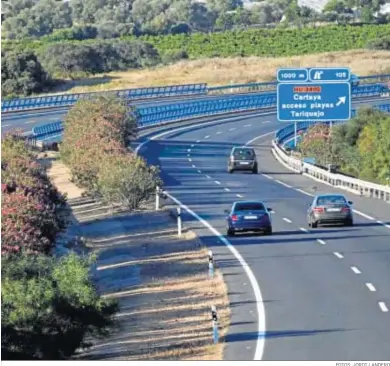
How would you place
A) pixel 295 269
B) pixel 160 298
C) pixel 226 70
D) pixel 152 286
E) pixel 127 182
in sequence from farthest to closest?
1. pixel 226 70
2. pixel 127 182
3. pixel 295 269
4. pixel 152 286
5. pixel 160 298

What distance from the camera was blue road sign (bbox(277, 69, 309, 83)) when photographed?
61438mm

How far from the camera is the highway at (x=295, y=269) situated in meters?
23.8

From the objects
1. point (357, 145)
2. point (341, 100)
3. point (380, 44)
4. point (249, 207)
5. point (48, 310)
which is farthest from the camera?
point (380, 44)

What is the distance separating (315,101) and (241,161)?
23.5 feet

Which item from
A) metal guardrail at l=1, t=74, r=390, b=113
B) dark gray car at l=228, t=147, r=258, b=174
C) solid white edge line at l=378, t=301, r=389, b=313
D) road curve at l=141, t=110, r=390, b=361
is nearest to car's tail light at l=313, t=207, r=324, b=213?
road curve at l=141, t=110, r=390, b=361

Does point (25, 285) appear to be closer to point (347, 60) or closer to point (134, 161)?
point (134, 161)

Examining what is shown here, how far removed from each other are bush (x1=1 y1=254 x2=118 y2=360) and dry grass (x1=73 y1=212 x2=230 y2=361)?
0.68 m

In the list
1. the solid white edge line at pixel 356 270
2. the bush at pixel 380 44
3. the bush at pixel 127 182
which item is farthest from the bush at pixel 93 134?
the bush at pixel 380 44

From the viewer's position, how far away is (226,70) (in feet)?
346

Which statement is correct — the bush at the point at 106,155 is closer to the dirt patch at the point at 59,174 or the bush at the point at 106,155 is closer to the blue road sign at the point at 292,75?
the dirt patch at the point at 59,174

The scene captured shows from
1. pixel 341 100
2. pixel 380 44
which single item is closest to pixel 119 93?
pixel 380 44

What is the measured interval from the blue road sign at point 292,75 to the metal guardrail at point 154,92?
2978cm

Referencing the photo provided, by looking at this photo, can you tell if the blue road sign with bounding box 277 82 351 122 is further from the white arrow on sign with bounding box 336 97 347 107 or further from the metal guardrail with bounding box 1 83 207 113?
the metal guardrail with bounding box 1 83 207 113

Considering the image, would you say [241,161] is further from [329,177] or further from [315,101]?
[315,101]
